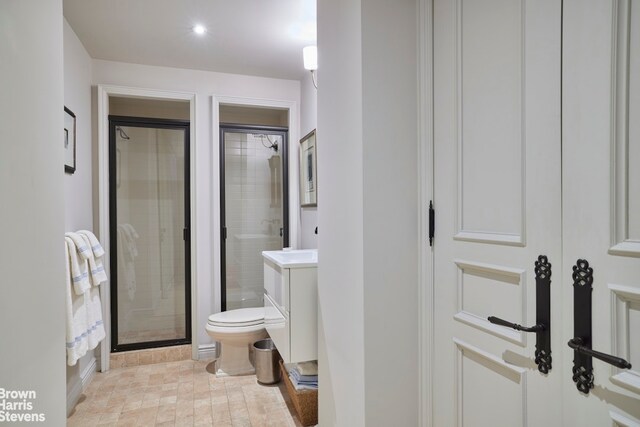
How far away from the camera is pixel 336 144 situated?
1638mm

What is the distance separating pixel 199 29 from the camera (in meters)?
2.59

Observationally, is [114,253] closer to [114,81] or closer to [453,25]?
[114,81]

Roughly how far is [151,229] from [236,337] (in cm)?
148

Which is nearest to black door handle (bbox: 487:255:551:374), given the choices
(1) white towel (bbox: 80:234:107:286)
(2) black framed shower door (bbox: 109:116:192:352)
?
(1) white towel (bbox: 80:234:107:286)

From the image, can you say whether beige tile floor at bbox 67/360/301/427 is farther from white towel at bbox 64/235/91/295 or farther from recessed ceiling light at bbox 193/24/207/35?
recessed ceiling light at bbox 193/24/207/35

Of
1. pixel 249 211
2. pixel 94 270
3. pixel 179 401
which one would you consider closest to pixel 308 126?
pixel 249 211

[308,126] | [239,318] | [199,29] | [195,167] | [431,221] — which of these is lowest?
[239,318]

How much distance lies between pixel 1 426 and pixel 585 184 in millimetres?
1533

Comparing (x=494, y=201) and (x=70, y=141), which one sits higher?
(x=70, y=141)

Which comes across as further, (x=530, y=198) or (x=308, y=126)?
(x=308, y=126)

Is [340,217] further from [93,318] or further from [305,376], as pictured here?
[93,318]

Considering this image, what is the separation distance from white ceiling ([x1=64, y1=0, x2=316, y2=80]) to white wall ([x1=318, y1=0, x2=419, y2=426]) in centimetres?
114

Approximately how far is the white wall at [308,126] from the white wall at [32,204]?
7.07 ft

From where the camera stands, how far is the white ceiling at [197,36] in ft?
7.56
